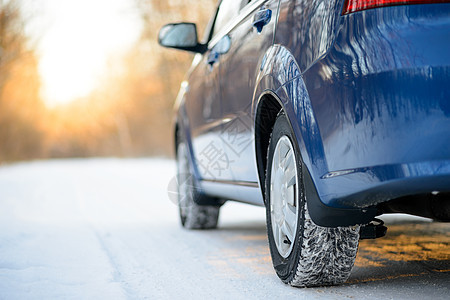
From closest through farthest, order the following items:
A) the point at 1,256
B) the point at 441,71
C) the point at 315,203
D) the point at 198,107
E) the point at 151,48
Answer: the point at 441,71
the point at 315,203
the point at 1,256
the point at 198,107
the point at 151,48

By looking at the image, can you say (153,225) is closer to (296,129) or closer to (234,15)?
(234,15)

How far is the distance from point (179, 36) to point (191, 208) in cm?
149

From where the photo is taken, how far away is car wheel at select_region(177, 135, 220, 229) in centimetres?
553

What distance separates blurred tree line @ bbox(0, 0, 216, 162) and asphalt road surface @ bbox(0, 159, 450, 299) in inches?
794

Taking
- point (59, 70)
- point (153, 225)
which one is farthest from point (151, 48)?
point (153, 225)

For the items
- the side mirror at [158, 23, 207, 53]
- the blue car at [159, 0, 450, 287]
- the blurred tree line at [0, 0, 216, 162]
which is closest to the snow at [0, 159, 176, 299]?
the blue car at [159, 0, 450, 287]

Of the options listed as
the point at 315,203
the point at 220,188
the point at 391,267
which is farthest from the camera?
the point at 220,188

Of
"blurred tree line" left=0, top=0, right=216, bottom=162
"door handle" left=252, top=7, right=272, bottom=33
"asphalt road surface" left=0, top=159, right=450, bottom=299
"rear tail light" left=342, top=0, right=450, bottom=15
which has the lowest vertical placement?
"blurred tree line" left=0, top=0, right=216, bottom=162

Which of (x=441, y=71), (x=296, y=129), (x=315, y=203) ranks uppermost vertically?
(x=441, y=71)

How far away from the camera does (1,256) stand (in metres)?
4.17

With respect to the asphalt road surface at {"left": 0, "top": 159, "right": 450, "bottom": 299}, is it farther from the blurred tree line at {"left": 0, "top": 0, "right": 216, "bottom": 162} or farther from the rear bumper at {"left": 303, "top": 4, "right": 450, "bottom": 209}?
the blurred tree line at {"left": 0, "top": 0, "right": 216, "bottom": 162}

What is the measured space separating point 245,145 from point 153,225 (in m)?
2.59

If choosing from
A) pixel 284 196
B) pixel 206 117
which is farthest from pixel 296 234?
pixel 206 117

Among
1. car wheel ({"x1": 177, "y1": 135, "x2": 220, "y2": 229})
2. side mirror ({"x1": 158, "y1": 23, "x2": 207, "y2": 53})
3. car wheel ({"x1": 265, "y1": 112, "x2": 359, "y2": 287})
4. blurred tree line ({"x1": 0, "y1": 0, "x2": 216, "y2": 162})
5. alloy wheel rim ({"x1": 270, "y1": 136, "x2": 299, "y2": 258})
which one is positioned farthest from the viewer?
blurred tree line ({"x1": 0, "y1": 0, "x2": 216, "y2": 162})
